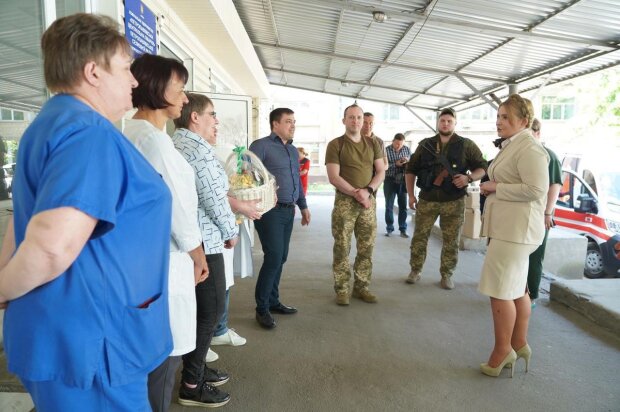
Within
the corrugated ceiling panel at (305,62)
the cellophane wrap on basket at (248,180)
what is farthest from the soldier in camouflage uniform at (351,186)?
the corrugated ceiling panel at (305,62)

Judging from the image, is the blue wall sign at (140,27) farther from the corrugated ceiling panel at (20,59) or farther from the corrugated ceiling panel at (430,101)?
the corrugated ceiling panel at (430,101)

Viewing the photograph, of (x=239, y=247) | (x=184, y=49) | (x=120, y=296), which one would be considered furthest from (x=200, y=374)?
(x=184, y=49)

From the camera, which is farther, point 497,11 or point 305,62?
point 305,62

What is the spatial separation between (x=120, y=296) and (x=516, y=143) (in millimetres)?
2458

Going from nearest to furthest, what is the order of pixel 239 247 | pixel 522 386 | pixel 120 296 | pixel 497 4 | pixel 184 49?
pixel 120 296
pixel 522 386
pixel 239 247
pixel 497 4
pixel 184 49

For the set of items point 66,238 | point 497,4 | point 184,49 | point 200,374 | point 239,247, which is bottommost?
point 200,374

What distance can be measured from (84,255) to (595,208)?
7177mm

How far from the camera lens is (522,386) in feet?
8.47

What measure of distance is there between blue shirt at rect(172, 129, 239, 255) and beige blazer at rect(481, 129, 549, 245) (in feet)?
5.57

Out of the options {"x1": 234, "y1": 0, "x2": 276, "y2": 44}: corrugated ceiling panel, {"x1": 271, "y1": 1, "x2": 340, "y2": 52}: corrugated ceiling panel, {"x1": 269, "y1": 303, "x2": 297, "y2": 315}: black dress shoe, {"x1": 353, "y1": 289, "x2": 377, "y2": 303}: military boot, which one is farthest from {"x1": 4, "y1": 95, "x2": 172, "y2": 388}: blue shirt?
{"x1": 234, "y1": 0, "x2": 276, "y2": 44}: corrugated ceiling panel

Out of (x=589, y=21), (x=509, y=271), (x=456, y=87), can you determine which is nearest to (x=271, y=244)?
(x=509, y=271)

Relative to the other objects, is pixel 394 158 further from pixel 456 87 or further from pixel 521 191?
pixel 521 191

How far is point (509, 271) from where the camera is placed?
2549 mm

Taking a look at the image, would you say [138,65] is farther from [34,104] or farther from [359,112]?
[359,112]
